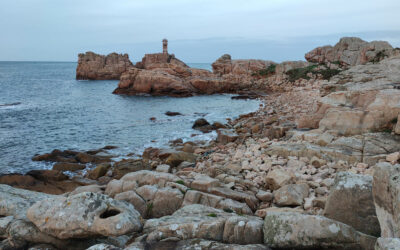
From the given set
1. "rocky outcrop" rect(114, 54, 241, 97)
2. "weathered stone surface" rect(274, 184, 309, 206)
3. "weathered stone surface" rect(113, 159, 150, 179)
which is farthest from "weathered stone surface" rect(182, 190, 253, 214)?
"rocky outcrop" rect(114, 54, 241, 97)

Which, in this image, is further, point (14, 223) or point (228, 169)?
point (228, 169)

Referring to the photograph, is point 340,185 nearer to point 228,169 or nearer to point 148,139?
point 228,169

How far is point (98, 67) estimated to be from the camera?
98.7 metres

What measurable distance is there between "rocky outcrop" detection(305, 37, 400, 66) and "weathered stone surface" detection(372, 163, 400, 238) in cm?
4699

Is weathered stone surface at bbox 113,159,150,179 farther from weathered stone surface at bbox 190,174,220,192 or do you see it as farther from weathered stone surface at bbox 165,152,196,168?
weathered stone surface at bbox 190,174,220,192

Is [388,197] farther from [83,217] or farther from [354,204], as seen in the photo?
[83,217]

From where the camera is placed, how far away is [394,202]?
14.8 feet

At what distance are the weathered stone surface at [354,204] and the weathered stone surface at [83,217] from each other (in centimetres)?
401

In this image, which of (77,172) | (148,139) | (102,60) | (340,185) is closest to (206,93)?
(148,139)

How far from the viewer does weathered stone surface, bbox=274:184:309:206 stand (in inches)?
361

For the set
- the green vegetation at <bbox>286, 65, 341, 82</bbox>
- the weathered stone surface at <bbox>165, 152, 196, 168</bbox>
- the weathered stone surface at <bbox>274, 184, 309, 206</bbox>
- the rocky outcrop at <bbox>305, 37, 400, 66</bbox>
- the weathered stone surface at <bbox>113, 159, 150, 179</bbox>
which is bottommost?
the weathered stone surface at <bbox>113, 159, 150, 179</bbox>

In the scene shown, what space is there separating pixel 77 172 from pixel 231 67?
177 ft

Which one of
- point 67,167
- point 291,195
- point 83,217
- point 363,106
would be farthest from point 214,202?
point 67,167

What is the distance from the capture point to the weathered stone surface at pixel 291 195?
9.17 meters
